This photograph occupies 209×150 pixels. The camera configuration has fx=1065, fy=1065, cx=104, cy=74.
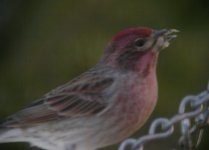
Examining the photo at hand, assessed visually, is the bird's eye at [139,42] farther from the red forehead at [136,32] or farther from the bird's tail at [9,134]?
the bird's tail at [9,134]

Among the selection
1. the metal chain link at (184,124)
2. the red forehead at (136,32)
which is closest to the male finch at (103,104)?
the red forehead at (136,32)

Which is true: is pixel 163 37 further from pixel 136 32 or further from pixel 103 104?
pixel 103 104

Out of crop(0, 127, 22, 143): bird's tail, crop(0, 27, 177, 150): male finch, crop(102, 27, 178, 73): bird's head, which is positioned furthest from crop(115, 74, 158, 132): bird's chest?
crop(0, 127, 22, 143): bird's tail

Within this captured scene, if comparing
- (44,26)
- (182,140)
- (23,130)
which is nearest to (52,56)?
(44,26)

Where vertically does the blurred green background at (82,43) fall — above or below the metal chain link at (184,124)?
above

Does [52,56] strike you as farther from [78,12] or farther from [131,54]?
[131,54]
